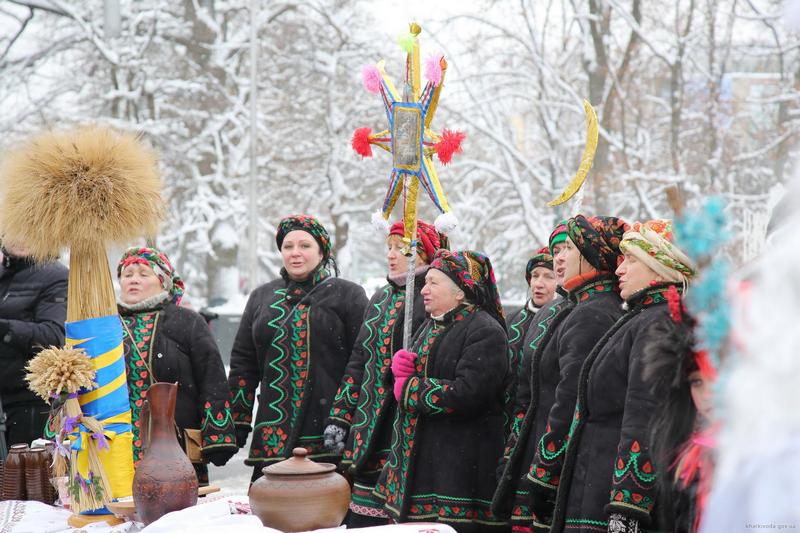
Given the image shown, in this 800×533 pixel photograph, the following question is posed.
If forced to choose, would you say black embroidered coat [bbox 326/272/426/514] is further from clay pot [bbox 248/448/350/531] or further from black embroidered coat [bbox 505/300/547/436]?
clay pot [bbox 248/448/350/531]

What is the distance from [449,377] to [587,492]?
1119 millimetres

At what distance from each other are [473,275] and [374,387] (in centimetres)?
94

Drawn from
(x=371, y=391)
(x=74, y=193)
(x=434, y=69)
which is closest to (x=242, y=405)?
(x=371, y=391)

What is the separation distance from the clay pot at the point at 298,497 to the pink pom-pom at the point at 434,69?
2.19 meters

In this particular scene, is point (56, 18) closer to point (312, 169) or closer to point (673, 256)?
point (312, 169)

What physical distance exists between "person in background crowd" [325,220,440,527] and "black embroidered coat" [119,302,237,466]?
65 centimetres

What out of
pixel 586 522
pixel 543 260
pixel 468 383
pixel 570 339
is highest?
pixel 543 260

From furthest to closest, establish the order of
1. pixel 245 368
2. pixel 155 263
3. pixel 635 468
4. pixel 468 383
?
pixel 245 368, pixel 155 263, pixel 468 383, pixel 635 468

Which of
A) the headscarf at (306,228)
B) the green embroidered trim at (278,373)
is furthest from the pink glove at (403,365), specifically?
the headscarf at (306,228)

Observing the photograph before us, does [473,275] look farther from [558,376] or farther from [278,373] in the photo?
[278,373]

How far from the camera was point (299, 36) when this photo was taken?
67.6ft

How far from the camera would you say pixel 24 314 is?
5633mm

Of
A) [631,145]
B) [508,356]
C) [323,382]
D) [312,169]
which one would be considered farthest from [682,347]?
[312,169]

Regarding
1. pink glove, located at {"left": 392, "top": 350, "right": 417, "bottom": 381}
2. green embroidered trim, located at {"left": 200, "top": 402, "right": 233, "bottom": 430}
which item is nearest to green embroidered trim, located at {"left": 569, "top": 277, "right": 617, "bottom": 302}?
pink glove, located at {"left": 392, "top": 350, "right": 417, "bottom": 381}
